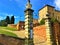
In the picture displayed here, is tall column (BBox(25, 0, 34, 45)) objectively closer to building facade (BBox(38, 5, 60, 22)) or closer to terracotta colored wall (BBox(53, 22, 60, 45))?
terracotta colored wall (BBox(53, 22, 60, 45))

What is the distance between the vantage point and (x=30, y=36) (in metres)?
13.7

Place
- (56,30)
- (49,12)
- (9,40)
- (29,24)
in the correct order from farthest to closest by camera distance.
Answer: (49,12) < (56,30) < (9,40) < (29,24)

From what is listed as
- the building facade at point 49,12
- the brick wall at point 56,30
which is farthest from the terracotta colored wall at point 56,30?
the building facade at point 49,12

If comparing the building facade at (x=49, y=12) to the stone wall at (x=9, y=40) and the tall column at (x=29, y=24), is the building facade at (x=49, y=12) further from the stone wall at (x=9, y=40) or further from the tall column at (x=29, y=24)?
the tall column at (x=29, y=24)

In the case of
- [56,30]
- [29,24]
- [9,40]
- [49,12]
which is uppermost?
[49,12]

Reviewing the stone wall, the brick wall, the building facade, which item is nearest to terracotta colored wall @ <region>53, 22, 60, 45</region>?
the brick wall

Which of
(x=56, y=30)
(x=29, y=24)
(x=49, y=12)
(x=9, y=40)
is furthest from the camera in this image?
(x=49, y=12)

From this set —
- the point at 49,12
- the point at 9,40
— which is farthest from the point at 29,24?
the point at 49,12

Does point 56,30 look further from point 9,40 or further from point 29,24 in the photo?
point 29,24

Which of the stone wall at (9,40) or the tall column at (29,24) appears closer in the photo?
the tall column at (29,24)

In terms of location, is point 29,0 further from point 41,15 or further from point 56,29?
point 41,15

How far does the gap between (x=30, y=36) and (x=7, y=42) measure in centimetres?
741

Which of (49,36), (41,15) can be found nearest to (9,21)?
(41,15)

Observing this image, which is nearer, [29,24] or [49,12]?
[29,24]
